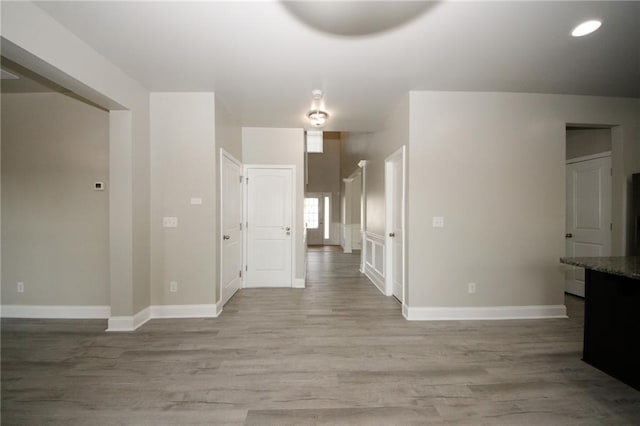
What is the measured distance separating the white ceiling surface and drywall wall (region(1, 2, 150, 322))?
6.5 inches

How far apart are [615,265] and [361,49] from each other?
2.60 m

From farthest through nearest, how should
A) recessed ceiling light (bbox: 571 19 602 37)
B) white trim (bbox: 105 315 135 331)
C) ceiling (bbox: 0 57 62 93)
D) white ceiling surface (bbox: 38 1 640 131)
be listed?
white trim (bbox: 105 315 135 331) < ceiling (bbox: 0 57 62 93) < recessed ceiling light (bbox: 571 19 602 37) < white ceiling surface (bbox: 38 1 640 131)

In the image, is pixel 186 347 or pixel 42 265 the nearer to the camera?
pixel 186 347

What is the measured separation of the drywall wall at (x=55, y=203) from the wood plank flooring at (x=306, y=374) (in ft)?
1.45

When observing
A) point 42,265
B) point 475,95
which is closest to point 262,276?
point 42,265

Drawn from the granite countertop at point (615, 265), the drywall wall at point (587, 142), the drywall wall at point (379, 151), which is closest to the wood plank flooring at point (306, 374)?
the granite countertop at point (615, 265)

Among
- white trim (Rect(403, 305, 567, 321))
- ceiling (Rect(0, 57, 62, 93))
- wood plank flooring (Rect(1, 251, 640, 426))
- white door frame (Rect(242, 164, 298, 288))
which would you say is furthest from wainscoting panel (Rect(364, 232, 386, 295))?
ceiling (Rect(0, 57, 62, 93))

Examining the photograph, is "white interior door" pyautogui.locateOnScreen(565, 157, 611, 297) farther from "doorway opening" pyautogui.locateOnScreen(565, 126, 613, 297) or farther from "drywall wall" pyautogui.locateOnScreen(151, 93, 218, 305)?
"drywall wall" pyautogui.locateOnScreen(151, 93, 218, 305)

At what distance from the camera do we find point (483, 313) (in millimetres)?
3188

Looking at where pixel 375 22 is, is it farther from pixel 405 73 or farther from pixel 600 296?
pixel 600 296

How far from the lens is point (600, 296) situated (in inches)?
84.6

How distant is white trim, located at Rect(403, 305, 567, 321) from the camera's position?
124 inches

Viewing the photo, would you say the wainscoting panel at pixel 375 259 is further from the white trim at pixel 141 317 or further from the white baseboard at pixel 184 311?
the white trim at pixel 141 317

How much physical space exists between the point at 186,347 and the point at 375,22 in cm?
325
